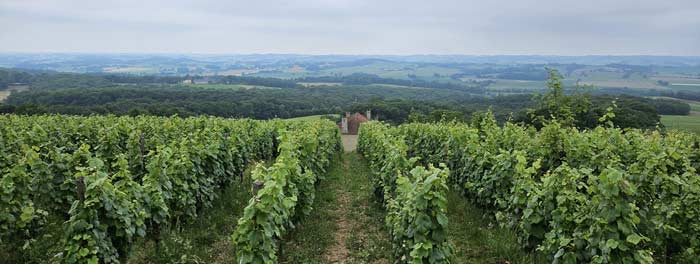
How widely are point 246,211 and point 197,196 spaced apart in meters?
3.74

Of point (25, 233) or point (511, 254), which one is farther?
point (511, 254)

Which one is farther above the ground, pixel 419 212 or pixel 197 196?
pixel 419 212

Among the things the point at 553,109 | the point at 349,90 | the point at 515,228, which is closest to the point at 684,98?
the point at 349,90

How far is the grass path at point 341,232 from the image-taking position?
24.2ft

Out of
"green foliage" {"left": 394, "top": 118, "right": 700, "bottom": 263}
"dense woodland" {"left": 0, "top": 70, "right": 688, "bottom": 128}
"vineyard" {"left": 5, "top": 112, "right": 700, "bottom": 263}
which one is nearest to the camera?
"green foliage" {"left": 394, "top": 118, "right": 700, "bottom": 263}

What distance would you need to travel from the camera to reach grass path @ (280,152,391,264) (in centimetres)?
738

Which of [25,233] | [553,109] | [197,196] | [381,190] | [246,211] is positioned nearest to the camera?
[246,211]

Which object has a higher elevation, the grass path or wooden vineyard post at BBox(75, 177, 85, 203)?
wooden vineyard post at BBox(75, 177, 85, 203)

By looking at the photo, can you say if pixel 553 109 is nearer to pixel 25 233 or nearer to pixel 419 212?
pixel 419 212

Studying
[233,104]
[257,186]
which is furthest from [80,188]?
[233,104]

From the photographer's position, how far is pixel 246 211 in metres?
5.36

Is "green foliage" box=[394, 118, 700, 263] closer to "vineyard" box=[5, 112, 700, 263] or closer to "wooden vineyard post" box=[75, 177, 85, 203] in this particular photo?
"vineyard" box=[5, 112, 700, 263]

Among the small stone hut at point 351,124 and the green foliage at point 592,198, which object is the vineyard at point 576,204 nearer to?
the green foliage at point 592,198

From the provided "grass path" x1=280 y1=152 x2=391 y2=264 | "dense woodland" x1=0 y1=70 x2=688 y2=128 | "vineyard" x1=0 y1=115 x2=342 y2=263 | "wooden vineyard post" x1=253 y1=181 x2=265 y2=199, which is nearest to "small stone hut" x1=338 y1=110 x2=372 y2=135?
"dense woodland" x1=0 y1=70 x2=688 y2=128
